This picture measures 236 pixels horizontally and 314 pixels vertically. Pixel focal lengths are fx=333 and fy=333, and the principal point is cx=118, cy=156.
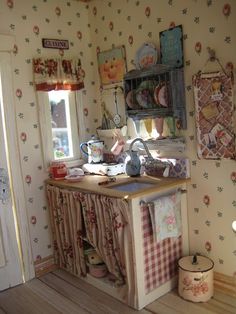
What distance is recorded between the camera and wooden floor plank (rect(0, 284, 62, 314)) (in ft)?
7.52

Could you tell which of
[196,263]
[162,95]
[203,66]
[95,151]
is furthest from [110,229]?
[203,66]

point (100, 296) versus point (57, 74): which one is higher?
point (57, 74)

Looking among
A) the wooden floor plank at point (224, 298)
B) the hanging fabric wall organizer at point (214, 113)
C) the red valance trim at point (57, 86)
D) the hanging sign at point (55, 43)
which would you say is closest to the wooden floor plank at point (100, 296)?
the wooden floor plank at point (224, 298)

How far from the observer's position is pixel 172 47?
236cm

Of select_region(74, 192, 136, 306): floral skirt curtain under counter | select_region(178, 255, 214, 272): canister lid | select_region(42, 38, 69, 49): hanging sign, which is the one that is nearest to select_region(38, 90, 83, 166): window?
select_region(42, 38, 69, 49): hanging sign

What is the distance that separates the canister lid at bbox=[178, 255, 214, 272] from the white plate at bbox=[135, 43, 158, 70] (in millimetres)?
1452

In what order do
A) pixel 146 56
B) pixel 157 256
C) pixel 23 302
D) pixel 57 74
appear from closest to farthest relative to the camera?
pixel 157 256 → pixel 23 302 → pixel 146 56 → pixel 57 74

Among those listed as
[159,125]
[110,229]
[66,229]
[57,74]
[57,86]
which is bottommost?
[66,229]

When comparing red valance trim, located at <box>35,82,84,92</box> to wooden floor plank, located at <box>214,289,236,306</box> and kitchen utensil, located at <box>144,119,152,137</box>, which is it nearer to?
kitchen utensil, located at <box>144,119,152,137</box>

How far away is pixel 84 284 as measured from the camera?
2600 millimetres

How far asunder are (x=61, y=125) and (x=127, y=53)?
85 cm

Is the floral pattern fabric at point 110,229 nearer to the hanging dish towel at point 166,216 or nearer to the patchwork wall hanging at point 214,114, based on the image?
the hanging dish towel at point 166,216

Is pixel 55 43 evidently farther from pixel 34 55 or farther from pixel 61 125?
pixel 61 125

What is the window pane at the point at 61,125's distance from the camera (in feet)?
9.49
